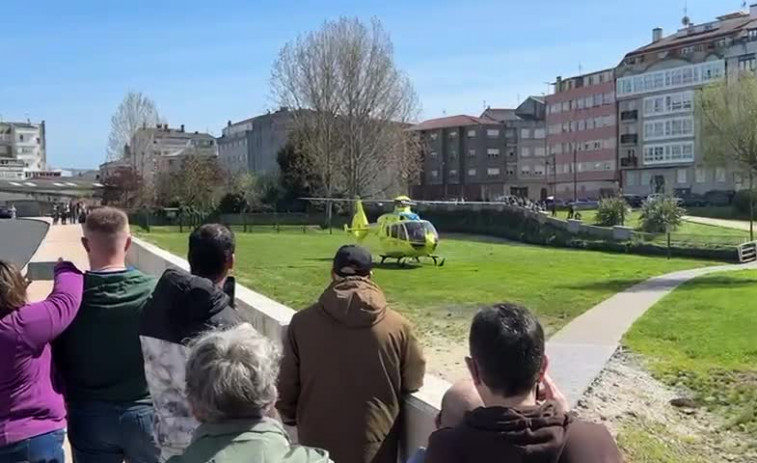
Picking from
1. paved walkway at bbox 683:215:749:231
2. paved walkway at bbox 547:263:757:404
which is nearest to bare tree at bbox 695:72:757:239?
paved walkway at bbox 683:215:749:231

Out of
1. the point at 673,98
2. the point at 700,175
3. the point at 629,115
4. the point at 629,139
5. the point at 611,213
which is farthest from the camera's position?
the point at 629,115

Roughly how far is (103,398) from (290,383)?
2.72 feet

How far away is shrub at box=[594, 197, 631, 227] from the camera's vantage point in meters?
47.9

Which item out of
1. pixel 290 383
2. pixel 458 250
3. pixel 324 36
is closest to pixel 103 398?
pixel 290 383

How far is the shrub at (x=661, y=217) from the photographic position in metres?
44.8

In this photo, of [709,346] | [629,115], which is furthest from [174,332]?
[629,115]

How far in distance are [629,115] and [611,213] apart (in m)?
49.0

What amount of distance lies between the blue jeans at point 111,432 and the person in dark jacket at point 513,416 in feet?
6.14

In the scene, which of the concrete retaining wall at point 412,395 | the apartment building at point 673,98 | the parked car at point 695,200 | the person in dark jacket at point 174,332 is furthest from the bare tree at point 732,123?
the person in dark jacket at point 174,332

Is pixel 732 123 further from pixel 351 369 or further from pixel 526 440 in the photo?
pixel 526 440

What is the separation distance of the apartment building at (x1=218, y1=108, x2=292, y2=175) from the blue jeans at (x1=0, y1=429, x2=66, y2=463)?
8174 centimetres

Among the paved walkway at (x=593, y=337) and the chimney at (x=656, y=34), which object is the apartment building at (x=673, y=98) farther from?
the paved walkway at (x=593, y=337)

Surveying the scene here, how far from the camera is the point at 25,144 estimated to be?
528 feet

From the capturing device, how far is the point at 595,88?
10056 cm
